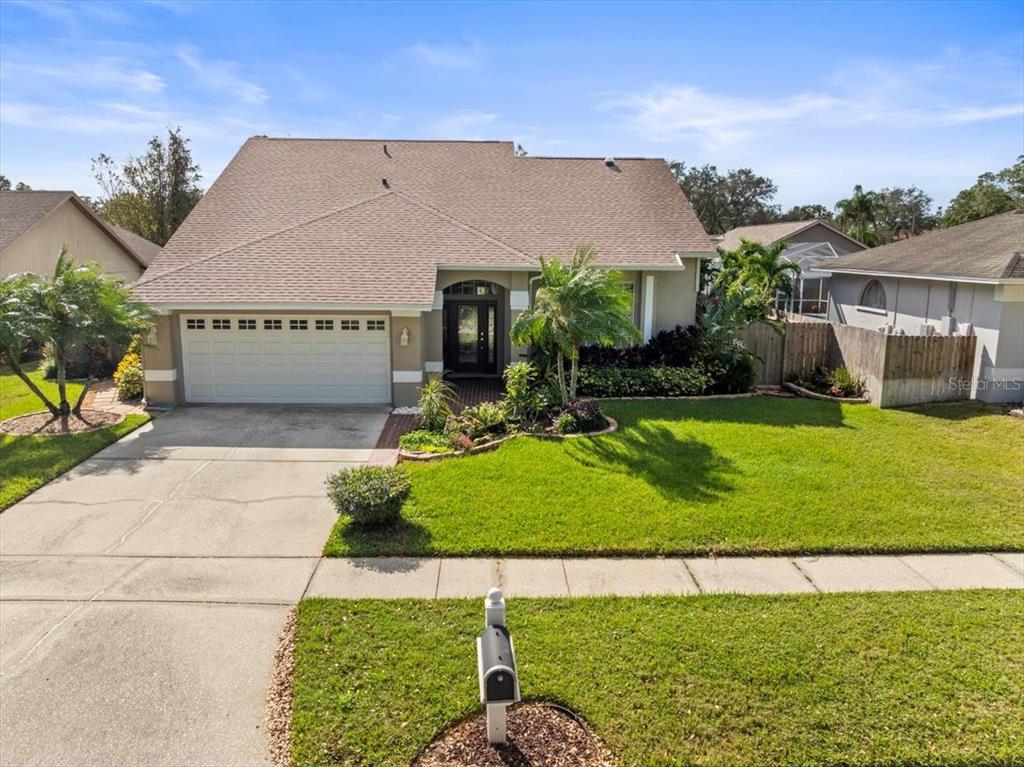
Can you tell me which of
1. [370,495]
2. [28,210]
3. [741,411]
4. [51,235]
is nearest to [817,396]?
[741,411]

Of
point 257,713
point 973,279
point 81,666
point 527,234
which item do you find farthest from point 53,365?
point 973,279

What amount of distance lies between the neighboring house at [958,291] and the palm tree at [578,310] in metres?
8.67

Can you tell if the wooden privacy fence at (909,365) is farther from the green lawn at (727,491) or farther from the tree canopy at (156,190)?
the tree canopy at (156,190)

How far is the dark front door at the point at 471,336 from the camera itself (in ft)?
59.6

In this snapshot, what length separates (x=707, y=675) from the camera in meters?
5.59

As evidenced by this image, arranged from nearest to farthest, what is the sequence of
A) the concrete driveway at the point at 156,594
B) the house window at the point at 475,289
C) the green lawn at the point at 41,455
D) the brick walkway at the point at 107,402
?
1. the concrete driveway at the point at 156,594
2. the green lawn at the point at 41,455
3. the brick walkway at the point at 107,402
4. the house window at the point at 475,289

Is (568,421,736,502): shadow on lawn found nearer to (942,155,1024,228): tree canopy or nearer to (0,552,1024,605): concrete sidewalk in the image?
(0,552,1024,605): concrete sidewalk

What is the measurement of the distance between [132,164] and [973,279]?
36119 mm

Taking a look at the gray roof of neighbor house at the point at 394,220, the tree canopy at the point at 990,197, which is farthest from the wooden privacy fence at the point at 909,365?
the tree canopy at the point at 990,197

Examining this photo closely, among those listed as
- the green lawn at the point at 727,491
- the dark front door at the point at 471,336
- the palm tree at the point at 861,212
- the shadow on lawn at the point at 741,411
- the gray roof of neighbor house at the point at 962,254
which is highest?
the palm tree at the point at 861,212

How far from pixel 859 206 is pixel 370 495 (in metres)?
57.2

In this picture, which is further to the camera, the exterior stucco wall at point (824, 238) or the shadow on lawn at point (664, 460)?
the exterior stucco wall at point (824, 238)

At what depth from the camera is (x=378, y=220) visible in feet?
58.0

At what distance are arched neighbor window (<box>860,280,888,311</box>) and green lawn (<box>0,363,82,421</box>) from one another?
23123 millimetres
